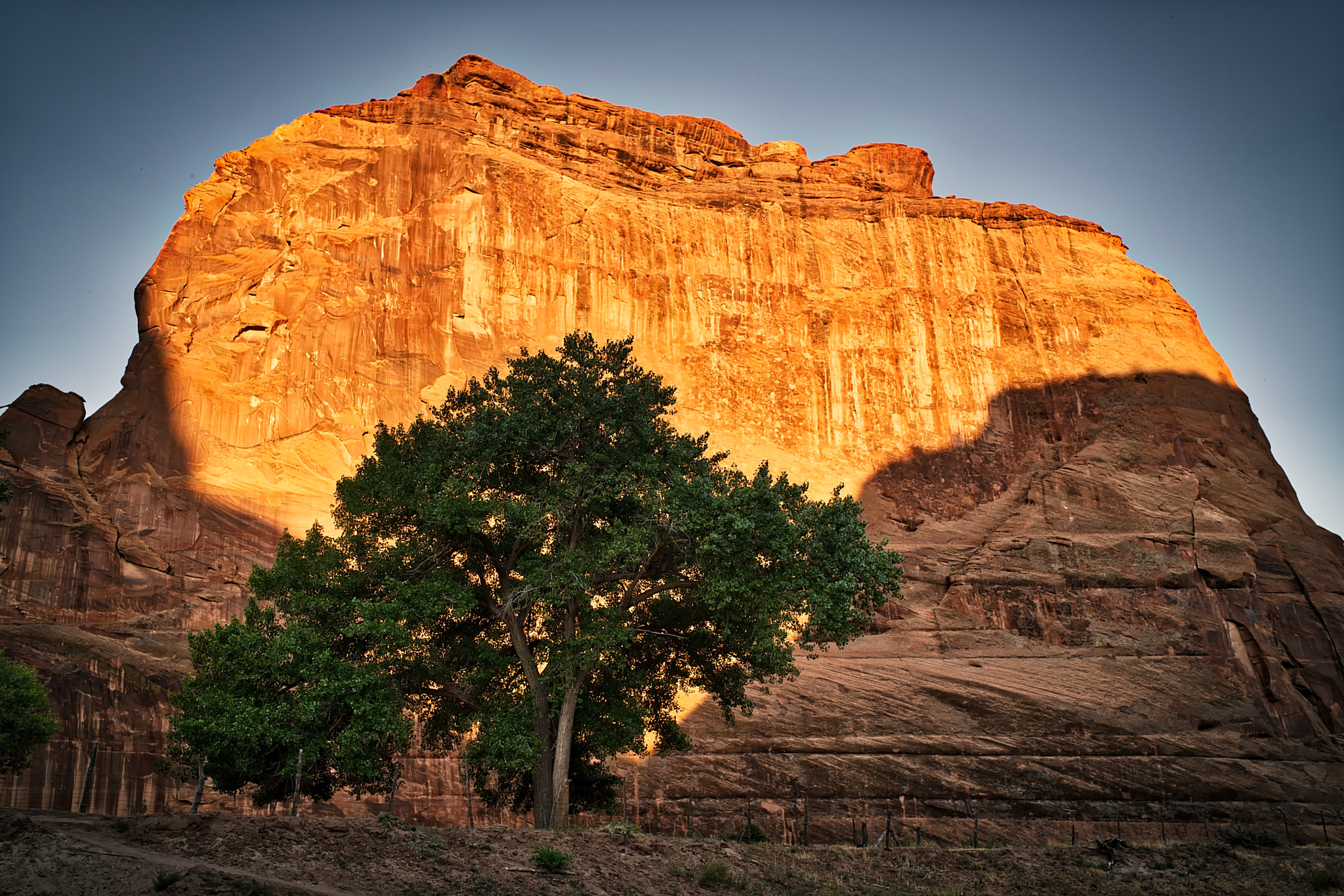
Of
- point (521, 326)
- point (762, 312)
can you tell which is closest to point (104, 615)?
point (521, 326)

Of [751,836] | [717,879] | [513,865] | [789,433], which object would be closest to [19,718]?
[513,865]

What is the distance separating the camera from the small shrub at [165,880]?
41.8ft

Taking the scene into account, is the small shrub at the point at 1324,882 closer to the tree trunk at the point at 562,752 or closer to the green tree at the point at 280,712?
the tree trunk at the point at 562,752

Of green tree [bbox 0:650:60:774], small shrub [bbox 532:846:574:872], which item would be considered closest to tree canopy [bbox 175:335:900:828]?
small shrub [bbox 532:846:574:872]

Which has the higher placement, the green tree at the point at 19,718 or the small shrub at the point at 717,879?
the green tree at the point at 19,718

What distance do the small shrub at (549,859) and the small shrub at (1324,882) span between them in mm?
18910

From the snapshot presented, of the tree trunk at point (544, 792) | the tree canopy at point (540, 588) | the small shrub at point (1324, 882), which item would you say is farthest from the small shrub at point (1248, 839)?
the tree trunk at point (544, 792)

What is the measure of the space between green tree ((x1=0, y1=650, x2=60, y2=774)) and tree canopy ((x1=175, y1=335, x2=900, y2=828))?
520cm

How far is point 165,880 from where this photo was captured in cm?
1277

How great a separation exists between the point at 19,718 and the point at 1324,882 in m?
32.6

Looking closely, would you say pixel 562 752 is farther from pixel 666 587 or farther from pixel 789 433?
pixel 789 433

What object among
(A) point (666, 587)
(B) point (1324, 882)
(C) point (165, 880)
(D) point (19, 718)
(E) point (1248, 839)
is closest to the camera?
(C) point (165, 880)

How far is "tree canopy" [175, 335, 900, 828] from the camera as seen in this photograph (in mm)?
20703

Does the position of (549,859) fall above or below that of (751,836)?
above
